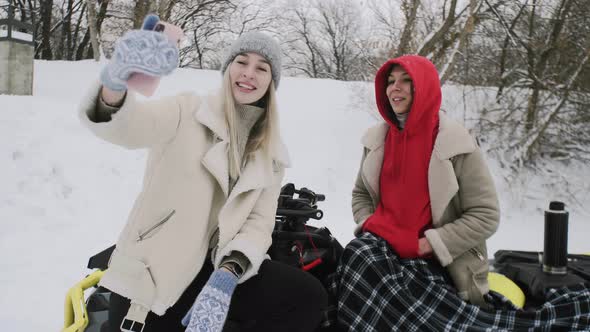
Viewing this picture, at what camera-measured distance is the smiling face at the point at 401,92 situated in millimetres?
2314

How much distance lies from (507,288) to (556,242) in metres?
0.32

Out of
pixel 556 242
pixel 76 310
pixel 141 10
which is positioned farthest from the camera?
pixel 141 10

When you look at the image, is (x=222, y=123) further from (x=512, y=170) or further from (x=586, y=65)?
(x=586, y=65)

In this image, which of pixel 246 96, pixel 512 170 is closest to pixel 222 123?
pixel 246 96

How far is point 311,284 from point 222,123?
0.73 meters

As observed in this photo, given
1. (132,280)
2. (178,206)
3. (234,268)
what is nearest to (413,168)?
(234,268)

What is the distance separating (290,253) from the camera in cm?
227

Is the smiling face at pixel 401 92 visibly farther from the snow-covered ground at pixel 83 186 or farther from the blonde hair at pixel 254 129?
the snow-covered ground at pixel 83 186

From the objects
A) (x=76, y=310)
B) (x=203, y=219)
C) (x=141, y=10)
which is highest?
(x=141, y=10)

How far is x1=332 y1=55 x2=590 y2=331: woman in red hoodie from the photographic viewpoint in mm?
2008

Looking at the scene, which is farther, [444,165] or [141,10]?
[141,10]

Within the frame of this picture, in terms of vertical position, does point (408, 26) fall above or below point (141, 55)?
above

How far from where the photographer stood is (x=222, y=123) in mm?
1850

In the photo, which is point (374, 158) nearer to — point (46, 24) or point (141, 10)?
point (141, 10)
